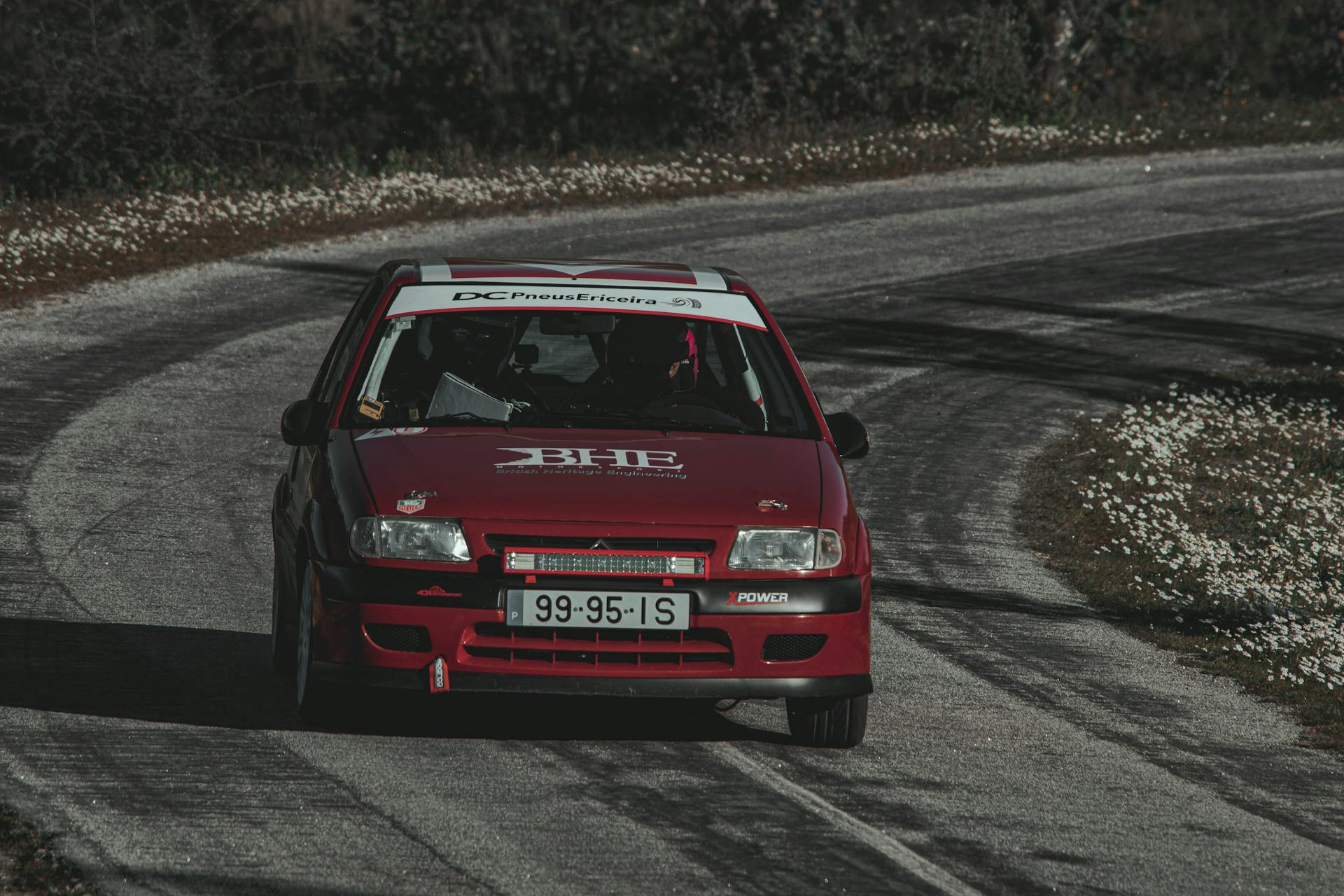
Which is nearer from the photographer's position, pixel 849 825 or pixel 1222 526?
pixel 849 825

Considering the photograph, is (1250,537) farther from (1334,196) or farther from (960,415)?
(1334,196)

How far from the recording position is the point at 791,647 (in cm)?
602

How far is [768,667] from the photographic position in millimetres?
5980

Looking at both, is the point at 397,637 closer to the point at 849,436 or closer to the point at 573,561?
the point at 573,561

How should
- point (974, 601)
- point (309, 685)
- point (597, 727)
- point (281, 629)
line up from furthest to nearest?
point (974, 601) < point (281, 629) < point (597, 727) < point (309, 685)

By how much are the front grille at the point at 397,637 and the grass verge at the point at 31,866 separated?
117 centimetres

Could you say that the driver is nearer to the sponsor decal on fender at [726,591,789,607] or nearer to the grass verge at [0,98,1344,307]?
the sponsor decal on fender at [726,591,789,607]

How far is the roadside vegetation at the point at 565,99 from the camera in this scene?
80.7 ft

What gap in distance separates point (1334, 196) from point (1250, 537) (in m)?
16.6

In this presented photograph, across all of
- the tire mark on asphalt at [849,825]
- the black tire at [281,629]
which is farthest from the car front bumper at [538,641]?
the black tire at [281,629]

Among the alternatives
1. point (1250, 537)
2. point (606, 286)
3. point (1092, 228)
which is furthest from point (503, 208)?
point (606, 286)

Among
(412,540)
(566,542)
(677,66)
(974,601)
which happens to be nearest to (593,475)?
(566,542)

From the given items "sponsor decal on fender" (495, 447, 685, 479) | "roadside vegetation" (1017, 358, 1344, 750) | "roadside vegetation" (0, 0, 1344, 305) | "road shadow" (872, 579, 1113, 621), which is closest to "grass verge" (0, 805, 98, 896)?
"sponsor decal on fender" (495, 447, 685, 479)

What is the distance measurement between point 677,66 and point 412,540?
27591 millimetres
